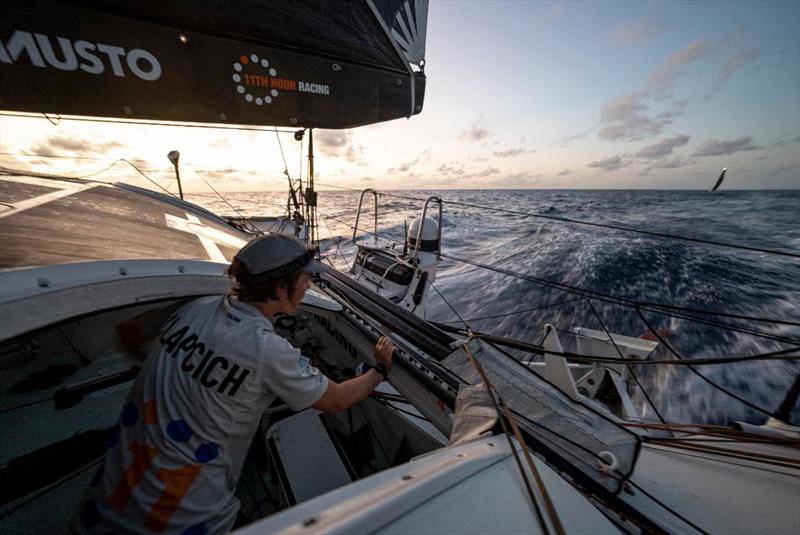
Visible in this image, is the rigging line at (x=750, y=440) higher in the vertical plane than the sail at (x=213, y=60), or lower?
lower

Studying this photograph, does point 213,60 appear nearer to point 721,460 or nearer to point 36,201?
point 36,201

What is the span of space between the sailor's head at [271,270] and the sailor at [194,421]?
9cm

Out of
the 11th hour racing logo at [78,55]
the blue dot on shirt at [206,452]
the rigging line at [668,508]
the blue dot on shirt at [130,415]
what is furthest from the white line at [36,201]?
the rigging line at [668,508]

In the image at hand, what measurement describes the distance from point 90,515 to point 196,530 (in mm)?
391

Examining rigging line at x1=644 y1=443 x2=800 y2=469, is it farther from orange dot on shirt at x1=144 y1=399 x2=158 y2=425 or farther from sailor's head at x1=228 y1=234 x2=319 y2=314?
orange dot on shirt at x1=144 y1=399 x2=158 y2=425

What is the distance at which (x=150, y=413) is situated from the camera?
1.11 meters

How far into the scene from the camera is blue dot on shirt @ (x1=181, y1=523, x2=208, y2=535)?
113 cm

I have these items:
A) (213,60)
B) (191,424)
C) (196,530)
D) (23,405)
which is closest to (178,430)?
(191,424)

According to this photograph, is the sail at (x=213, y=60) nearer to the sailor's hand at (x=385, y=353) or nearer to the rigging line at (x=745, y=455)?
the sailor's hand at (x=385, y=353)

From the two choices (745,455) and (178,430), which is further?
(745,455)

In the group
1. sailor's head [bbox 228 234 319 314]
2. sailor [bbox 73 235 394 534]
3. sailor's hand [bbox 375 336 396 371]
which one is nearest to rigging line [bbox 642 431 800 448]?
sailor's hand [bbox 375 336 396 371]

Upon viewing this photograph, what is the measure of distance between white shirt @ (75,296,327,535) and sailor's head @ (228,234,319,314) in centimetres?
14

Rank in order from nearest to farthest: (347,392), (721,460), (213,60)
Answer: (721,460)
(347,392)
(213,60)

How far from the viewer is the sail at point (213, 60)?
118cm
